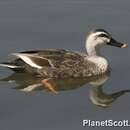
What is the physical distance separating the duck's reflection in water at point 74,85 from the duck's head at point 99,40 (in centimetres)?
60

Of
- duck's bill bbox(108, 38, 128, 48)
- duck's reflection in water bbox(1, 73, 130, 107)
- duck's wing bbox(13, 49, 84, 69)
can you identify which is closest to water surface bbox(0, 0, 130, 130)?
duck's reflection in water bbox(1, 73, 130, 107)

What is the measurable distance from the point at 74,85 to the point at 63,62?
1.81ft

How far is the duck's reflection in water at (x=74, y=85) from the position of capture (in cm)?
1244

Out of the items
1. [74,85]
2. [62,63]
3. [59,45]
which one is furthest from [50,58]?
[59,45]

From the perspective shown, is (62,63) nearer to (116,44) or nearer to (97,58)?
(97,58)

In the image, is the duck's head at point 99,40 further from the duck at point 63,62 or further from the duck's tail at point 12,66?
the duck's tail at point 12,66

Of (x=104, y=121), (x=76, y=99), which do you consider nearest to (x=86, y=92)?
(x=76, y=99)

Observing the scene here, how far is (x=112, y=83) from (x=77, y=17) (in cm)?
279

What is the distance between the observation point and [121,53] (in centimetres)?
1396

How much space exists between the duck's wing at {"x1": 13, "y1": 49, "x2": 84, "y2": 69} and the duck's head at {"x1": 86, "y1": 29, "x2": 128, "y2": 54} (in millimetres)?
359

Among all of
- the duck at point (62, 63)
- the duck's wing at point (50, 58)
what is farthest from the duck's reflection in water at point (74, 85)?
the duck's wing at point (50, 58)

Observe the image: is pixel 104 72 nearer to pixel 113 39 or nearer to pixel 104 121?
pixel 113 39

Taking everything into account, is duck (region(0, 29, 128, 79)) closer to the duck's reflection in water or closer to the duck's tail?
the duck's tail

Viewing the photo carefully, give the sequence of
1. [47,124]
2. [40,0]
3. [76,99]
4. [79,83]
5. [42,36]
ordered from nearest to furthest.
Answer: [47,124] < [76,99] < [79,83] < [42,36] < [40,0]
